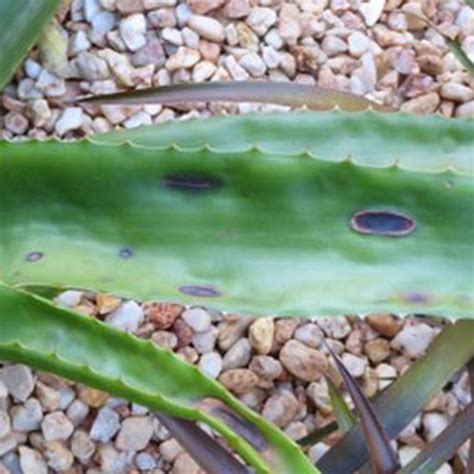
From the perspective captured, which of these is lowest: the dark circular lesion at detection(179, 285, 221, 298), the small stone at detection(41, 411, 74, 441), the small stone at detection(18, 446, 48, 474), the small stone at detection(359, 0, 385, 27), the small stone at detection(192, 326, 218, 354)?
the small stone at detection(18, 446, 48, 474)

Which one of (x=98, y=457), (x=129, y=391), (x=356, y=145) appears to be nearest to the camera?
(x=129, y=391)

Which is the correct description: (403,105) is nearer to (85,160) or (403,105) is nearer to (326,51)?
(326,51)

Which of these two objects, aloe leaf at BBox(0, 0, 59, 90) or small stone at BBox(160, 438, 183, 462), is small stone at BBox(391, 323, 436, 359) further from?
aloe leaf at BBox(0, 0, 59, 90)

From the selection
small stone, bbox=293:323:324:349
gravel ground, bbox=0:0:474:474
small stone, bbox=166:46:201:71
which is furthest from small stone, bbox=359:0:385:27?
small stone, bbox=293:323:324:349

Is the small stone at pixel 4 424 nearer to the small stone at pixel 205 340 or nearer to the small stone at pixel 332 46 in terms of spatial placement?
the small stone at pixel 205 340

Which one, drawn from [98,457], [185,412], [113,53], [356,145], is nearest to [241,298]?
[185,412]
